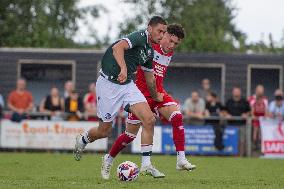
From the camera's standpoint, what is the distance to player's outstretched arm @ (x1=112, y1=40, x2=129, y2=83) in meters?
12.3

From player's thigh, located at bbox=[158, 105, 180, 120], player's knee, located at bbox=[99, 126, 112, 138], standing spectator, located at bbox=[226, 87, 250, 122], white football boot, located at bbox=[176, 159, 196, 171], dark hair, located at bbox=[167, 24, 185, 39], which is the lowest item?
white football boot, located at bbox=[176, 159, 196, 171]

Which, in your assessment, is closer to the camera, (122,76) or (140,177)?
(122,76)

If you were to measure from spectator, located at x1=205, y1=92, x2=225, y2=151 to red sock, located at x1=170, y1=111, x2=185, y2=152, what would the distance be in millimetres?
10273

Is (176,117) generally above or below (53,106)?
below

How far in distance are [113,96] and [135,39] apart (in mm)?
867

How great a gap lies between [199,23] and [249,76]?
1649cm

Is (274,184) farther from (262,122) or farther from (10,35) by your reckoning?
(10,35)

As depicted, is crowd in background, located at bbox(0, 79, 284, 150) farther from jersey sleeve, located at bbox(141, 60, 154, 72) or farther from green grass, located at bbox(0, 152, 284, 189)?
jersey sleeve, located at bbox(141, 60, 154, 72)

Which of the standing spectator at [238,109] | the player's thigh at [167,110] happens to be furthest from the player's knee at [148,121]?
the standing spectator at [238,109]

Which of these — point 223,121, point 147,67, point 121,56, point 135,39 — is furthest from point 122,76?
point 223,121

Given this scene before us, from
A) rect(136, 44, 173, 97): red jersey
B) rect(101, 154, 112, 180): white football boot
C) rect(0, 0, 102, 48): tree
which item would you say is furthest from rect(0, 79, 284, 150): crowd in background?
rect(0, 0, 102, 48): tree

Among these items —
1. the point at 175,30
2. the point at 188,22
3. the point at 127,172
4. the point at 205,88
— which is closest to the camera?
the point at 127,172

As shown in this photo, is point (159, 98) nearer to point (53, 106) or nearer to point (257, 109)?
point (257, 109)

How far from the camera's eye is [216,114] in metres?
24.7
